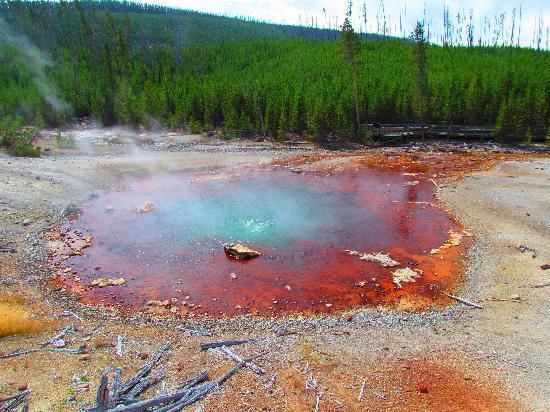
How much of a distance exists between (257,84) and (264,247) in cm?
4081

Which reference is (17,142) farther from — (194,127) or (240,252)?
(240,252)

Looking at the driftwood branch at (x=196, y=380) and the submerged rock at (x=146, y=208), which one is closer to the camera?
the driftwood branch at (x=196, y=380)

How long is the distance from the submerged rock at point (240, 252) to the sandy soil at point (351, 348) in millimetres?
5388

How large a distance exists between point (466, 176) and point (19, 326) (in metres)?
31.4

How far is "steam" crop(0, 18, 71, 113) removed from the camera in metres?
61.8

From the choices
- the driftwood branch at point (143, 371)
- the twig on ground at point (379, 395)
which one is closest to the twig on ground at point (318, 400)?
the twig on ground at point (379, 395)

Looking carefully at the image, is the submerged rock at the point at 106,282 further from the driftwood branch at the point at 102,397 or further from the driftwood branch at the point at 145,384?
the driftwood branch at the point at 102,397

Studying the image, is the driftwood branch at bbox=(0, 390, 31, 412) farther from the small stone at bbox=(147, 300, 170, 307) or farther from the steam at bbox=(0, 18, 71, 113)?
the steam at bbox=(0, 18, 71, 113)

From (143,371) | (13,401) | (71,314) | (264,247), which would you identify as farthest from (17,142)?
(143,371)

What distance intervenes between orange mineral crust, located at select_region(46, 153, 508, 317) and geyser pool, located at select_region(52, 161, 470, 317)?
0.07m

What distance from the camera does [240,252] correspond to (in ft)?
65.9

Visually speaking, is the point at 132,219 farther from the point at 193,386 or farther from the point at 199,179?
the point at 193,386

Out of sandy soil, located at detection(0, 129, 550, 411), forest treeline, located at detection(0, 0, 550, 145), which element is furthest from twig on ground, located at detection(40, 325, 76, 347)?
forest treeline, located at detection(0, 0, 550, 145)

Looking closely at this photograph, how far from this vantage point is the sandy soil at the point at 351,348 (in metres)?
10.7
